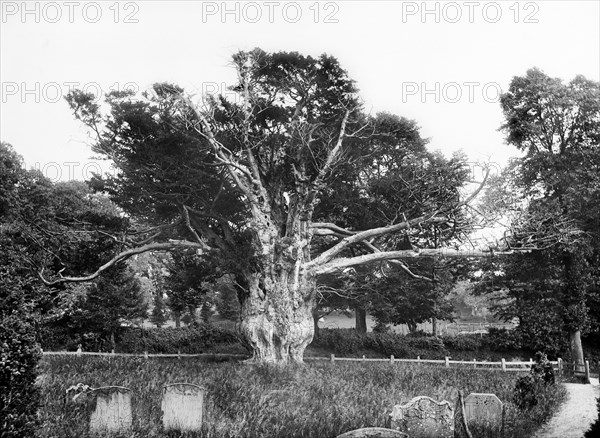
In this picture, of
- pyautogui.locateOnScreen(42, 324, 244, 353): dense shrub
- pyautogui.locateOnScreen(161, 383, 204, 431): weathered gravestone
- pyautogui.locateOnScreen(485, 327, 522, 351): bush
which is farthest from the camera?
pyautogui.locateOnScreen(42, 324, 244, 353): dense shrub

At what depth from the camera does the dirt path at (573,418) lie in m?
13.1

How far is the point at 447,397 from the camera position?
51.4 feet

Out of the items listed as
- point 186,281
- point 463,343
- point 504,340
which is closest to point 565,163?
point 504,340

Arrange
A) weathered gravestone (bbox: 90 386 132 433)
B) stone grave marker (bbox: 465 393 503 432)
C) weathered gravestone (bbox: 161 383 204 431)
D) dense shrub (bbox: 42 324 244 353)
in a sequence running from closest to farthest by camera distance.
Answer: weathered gravestone (bbox: 90 386 132 433) → weathered gravestone (bbox: 161 383 204 431) → stone grave marker (bbox: 465 393 503 432) → dense shrub (bbox: 42 324 244 353)

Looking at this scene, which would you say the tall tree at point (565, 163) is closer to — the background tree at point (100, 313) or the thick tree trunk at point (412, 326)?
the thick tree trunk at point (412, 326)

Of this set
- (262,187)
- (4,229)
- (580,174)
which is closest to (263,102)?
(262,187)

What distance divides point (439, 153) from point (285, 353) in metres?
16.4

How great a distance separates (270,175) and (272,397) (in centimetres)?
1481

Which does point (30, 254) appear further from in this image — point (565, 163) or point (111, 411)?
point (565, 163)

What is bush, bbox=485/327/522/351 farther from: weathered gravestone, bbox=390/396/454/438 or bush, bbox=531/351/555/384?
weathered gravestone, bbox=390/396/454/438

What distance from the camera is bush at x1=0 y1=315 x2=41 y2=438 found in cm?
860

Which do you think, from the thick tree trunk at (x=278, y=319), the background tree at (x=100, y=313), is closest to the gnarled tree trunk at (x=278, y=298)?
the thick tree trunk at (x=278, y=319)

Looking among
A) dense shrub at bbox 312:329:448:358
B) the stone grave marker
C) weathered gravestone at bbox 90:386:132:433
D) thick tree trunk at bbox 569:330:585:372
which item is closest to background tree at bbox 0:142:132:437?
weathered gravestone at bbox 90:386:132:433

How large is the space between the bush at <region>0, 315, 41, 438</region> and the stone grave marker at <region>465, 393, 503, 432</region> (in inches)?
353
